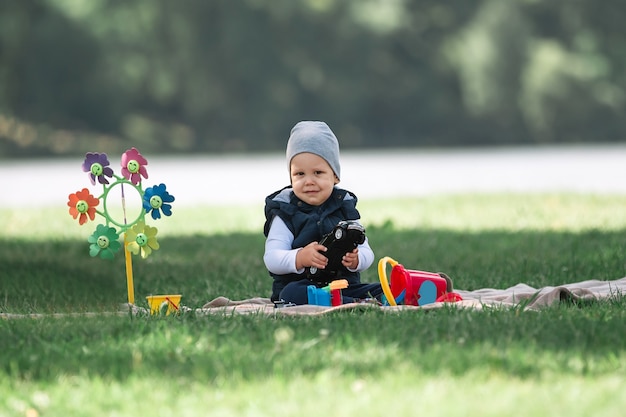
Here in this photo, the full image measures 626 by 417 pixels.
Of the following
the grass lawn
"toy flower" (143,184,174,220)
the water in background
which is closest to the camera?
the grass lawn

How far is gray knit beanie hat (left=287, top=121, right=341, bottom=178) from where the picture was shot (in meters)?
5.62

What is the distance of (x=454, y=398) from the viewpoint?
3.35 m

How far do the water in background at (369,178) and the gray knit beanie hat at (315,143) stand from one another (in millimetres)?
9840

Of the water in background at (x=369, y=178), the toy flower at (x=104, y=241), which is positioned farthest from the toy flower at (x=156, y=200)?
the water in background at (x=369, y=178)

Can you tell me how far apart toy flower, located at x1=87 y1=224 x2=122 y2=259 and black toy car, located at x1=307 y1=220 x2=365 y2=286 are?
0.98m

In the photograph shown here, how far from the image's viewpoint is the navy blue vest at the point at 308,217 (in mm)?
5621

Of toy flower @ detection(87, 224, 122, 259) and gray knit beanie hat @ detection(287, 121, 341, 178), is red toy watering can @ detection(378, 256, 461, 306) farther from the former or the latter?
toy flower @ detection(87, 224, 122, 259)

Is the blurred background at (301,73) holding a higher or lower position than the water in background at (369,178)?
higher

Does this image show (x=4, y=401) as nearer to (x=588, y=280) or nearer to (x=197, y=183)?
(x=588, y=280)

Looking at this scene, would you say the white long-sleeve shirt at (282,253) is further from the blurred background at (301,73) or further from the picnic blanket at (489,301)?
the blurred background at (301,73)

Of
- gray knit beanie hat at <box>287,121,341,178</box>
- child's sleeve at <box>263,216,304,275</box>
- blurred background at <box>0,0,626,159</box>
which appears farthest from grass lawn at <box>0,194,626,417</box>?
blurred background at <box>0,0,626,159</box>

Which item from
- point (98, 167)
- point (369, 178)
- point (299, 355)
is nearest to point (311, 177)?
point (98, 167)

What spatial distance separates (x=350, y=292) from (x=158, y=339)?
1671mm

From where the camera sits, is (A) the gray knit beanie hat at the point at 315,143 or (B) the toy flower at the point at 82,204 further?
(A) the gray knit beanie hat at the point at 315,143
